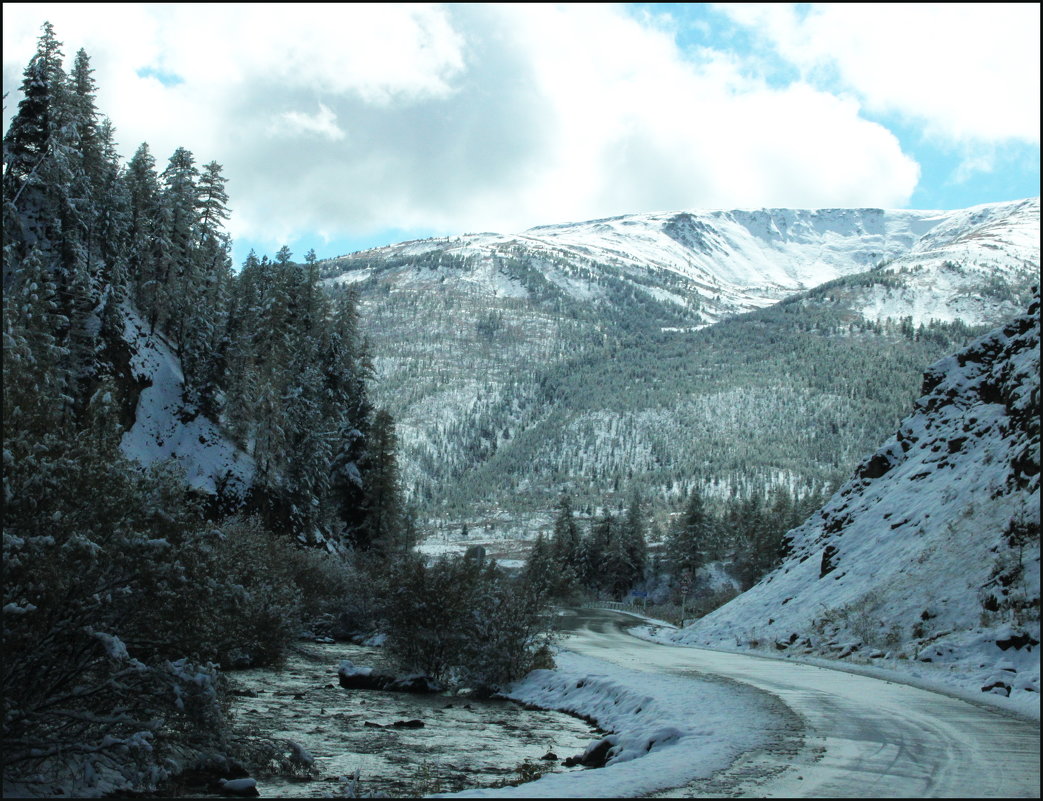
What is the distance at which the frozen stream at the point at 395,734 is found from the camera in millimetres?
12086

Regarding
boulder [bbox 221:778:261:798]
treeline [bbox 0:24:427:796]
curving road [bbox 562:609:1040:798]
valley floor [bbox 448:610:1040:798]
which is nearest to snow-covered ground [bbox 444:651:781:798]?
valley floor [bbox 448:610:1040:798]

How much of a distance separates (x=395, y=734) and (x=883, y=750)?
1022cm

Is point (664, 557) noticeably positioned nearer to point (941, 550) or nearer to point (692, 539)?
point (692, 539)

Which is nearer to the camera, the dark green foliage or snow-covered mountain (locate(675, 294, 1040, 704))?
snow-covered mountain (locate(675, 294, 1040, 704))

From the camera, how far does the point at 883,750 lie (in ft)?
33.4

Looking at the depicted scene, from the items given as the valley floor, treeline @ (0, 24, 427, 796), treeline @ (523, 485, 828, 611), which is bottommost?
treeline @ (523, 485, 828, 611)

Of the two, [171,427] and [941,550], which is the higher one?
[171,427]

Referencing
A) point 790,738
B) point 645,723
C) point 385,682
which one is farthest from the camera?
point 385,682

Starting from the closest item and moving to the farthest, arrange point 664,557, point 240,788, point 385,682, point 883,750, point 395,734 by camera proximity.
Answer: point 883,750 < point 240,788 < point 395,734 < point 385,682 < point 664,557

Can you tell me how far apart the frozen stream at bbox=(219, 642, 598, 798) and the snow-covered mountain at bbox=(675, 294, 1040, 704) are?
1044 cm

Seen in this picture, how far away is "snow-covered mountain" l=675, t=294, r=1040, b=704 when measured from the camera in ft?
66.7

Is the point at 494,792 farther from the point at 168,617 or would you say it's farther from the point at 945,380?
the point at 945,380

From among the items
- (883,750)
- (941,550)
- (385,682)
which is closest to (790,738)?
(883,750)

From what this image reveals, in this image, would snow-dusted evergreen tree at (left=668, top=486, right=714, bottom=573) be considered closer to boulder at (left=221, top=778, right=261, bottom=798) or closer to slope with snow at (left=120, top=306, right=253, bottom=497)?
slope with snow at (left=120, top=306, right=253, bottom=497)
